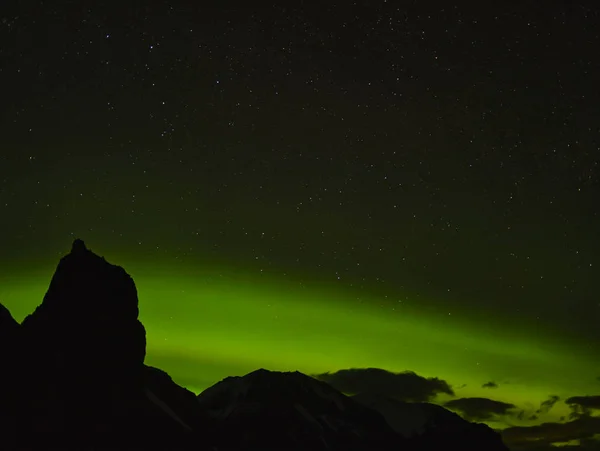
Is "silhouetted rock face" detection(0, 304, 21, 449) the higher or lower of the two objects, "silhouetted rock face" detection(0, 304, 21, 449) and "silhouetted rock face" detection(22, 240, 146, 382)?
the lower

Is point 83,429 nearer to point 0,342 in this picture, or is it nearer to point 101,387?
point 101,387

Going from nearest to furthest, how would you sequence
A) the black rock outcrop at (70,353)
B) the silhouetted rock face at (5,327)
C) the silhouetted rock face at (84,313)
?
the black rock outcrop at (70,353)
the silhouetted rock face at (5,327)
the silhouetted rock face at (84,313)

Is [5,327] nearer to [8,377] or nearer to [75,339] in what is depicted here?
[8,377]

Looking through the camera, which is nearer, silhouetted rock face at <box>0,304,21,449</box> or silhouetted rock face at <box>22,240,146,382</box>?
silhouetted rock face at <box>0,304,21,449</box>

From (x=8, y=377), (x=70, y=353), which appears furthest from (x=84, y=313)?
(x=8, y=377)

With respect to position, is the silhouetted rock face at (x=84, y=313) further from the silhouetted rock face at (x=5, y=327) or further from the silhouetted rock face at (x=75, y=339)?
the silhouetted rock face at (x=5, y=327)

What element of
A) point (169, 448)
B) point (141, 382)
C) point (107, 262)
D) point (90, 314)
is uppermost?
point (107, 262)

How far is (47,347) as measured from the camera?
515ft

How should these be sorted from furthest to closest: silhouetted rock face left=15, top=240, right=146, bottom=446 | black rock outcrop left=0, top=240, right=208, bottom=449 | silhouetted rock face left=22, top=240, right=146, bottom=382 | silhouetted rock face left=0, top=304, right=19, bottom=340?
silhouetted rock face left=22, top=240, right=146, bottom=382, silhouetted rock face left=15, top=240, right=146, bottom=446, silhouetted rock face left=0, top=304, right=19, bottom=340, black rock outcrop left=0, top=240, right=208, bottom=449

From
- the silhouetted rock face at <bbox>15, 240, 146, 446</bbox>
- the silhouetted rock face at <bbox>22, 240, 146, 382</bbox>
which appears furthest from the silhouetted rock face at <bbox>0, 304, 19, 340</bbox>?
the silhouetted rock face at <bbox>22, 240, 146, 382</bbox>

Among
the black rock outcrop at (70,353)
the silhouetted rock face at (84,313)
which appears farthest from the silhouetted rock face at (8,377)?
the silhouetted rock face at (84,313)

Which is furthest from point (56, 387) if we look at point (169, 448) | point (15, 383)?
point (169, 448)

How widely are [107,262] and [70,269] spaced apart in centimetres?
733

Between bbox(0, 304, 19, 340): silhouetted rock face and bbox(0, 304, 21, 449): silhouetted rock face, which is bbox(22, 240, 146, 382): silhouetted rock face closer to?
bbox(0, 304, 19, 340): silhouetted rock face
